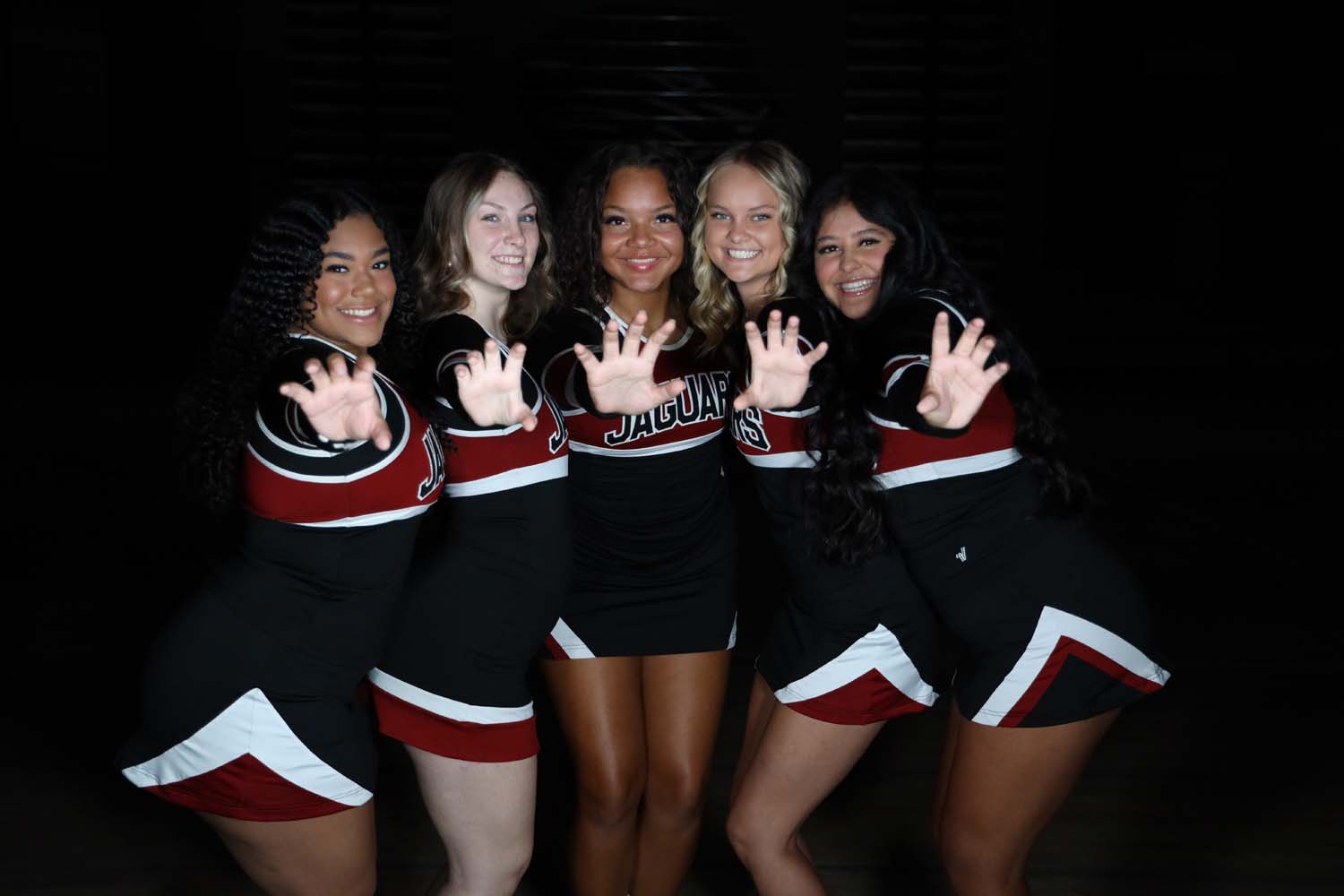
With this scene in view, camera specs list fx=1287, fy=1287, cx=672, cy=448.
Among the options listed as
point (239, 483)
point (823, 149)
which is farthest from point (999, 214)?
point (239, 483)

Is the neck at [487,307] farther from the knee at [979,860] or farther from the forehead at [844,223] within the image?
the knee at [979,860]

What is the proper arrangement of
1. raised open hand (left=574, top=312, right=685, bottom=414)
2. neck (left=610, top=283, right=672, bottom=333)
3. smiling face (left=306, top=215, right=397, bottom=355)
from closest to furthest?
smiling face (left=306, top=215, right=397, bottom=355) < raised open hand (left=574, top=312, right=685, bottom=414) < neck (left=610, top=283, right=672, bottom=333)

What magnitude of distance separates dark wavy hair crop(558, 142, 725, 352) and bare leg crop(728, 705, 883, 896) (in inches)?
29.8

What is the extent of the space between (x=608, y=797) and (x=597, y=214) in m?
1.11

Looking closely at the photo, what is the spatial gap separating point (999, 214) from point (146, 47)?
5.29 meters

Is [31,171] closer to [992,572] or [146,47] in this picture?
[146,47]

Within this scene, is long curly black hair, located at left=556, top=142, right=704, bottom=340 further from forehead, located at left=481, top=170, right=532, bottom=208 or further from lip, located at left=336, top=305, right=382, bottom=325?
lip, located at left=336, top=305, right=382, bottom=325

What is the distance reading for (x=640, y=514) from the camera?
242cm

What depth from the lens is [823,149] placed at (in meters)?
8.06

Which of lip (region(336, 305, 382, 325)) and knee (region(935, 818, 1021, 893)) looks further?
knee (region(935, 818, 1021, 893))

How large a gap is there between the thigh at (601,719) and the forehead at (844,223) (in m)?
0.88

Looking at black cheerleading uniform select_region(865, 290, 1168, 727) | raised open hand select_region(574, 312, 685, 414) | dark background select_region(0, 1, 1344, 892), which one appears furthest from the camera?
dark background select_region(0, 1, 1344, 892)

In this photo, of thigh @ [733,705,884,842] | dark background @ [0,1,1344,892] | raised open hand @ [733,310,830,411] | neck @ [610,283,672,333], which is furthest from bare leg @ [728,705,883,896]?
dark background @ [0,1,1344,892]

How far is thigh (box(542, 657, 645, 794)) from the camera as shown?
94.6 inches
